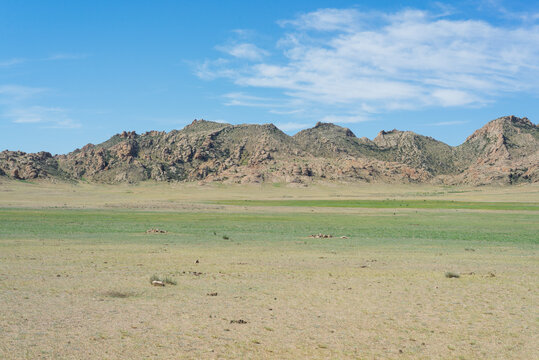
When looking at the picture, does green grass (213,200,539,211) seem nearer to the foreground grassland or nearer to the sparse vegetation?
the foreground grassland

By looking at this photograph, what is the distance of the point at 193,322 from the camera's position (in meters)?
12.5

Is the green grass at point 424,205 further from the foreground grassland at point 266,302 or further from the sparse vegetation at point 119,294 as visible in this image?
the sparse vegetation at point 119,294

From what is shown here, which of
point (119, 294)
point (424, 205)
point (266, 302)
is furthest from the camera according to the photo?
point (424, 205)

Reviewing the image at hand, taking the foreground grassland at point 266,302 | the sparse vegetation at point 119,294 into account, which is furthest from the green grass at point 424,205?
the sparse vegetation at point 119,294

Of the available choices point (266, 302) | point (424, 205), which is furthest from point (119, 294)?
point (424, 205)

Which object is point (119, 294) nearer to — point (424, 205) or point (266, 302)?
point (266, 302)

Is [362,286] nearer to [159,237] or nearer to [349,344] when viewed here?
[349,344]

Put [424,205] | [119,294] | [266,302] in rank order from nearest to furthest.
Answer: [266,302] → [119,294] → [424,205]

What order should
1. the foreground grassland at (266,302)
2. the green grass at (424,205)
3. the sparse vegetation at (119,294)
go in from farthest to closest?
the green grass at (424,205)
the sparse vegetation at (119,294)
the foreground grassland at (266,302)

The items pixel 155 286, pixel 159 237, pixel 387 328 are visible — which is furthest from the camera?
pixel 159 237

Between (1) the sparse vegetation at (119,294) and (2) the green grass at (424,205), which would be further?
(2) the green grass at (424,205)

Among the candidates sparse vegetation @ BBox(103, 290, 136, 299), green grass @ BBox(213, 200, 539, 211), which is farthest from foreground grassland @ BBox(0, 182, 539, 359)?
green grass @ BBox(213, 200, 539, 211)

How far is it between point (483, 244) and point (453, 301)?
1988 cm

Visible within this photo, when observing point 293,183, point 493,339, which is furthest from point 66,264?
point 293,183
